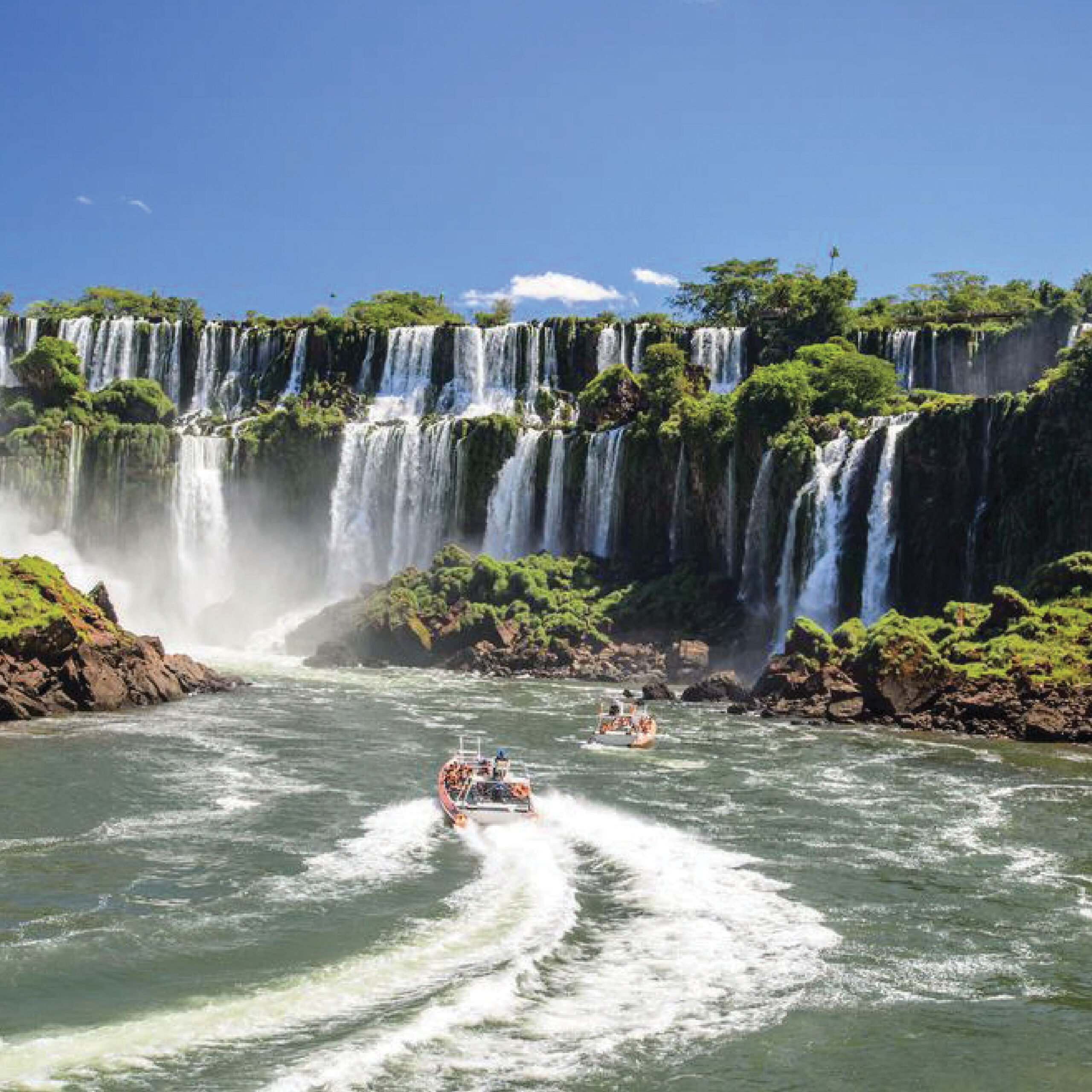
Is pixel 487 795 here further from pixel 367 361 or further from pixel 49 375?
pixel 49 375

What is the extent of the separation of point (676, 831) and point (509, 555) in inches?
1893

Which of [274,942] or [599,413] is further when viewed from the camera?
[599,413]

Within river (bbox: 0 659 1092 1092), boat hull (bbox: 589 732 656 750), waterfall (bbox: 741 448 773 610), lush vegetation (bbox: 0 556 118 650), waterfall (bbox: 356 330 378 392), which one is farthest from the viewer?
waterfall (bbox: 356 330 378 392)

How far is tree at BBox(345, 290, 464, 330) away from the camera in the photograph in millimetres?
101500

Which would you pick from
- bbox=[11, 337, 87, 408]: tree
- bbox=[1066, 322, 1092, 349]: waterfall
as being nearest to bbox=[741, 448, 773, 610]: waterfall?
bbox=[1066, 322, 1092, 349]: waterfall

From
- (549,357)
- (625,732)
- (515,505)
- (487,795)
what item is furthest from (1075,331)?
(487,795)

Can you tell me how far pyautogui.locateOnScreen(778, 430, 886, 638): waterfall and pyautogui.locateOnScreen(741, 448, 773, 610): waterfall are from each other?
2627 millimetres

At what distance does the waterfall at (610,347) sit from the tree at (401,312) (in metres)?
13.1

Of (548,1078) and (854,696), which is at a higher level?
(854,696)

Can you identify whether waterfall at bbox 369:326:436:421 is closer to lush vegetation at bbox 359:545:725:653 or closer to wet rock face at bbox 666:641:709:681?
lush vegetation at bbox 359:545:725:653

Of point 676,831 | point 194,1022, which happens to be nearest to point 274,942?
point 194,1022

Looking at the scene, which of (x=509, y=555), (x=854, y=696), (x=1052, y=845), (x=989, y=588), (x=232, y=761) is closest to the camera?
(x=1052, y=845)

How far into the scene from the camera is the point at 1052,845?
26.3 metres

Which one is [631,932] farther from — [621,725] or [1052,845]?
[621,725]
